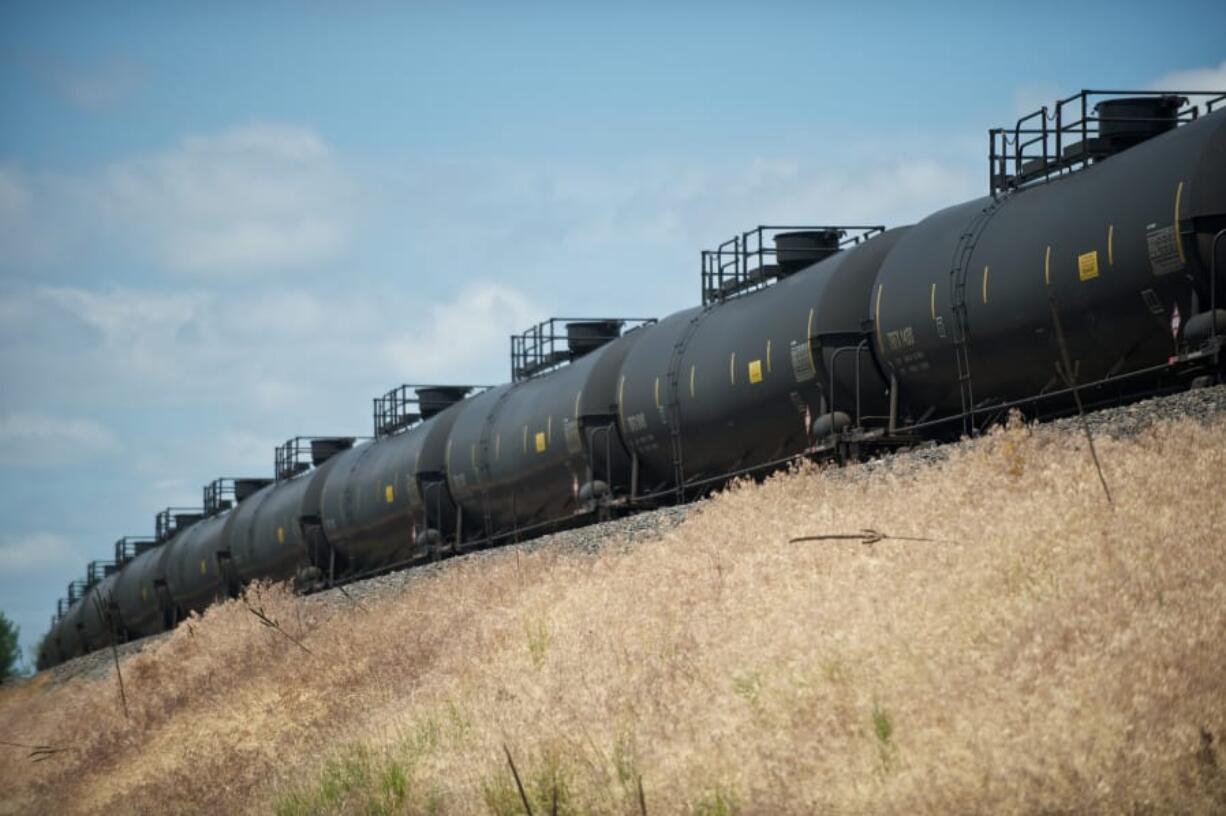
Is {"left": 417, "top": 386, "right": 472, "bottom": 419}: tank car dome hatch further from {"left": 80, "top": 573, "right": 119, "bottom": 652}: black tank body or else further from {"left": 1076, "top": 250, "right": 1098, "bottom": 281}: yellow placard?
{"left": 80, "top": 573, "right": 119, "bottom": 652}: black tank body

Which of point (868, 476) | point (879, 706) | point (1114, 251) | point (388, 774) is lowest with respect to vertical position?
point (388, 774)

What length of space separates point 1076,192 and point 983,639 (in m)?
8.77

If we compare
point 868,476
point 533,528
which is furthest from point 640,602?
point 533,528

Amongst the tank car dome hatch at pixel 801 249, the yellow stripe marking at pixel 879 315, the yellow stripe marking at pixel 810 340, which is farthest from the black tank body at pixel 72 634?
the yellow stripe marking at pixel 879 315

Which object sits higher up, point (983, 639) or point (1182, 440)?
point (1182, 440)

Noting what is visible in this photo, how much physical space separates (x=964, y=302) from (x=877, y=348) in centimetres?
197

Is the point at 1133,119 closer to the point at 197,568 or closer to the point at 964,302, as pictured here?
the point at 964,302

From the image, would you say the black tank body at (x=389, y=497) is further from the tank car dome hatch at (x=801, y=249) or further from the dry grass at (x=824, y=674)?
the dry grass at (x=824, y=674)

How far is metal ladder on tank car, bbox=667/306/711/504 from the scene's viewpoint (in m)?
23.5

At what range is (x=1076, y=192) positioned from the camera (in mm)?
16469

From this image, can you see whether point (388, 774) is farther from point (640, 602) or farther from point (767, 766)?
point (767, 766)

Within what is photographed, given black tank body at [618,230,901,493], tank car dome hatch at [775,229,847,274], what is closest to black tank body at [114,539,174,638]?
black tank body at [618,230,901,493]

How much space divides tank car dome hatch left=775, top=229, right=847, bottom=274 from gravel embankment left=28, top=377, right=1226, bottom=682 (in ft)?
15.1

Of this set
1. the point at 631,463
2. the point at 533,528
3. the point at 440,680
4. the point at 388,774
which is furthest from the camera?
the point at 533,528
